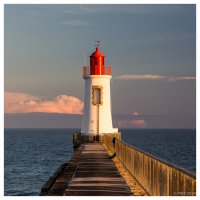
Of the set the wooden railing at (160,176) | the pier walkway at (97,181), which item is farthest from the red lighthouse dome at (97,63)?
the wooden railing at (160,176)

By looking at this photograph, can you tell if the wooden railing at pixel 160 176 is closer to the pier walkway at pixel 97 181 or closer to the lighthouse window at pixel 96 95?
the pier walkway at pixel 97 181

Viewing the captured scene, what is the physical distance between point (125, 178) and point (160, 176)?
599 cm

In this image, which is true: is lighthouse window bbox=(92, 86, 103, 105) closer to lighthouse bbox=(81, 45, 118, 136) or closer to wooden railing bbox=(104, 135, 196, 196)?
lighthouse bbox=(81, 45, 118, 136)

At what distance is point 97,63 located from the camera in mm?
45875

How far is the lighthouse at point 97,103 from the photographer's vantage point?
147 ft

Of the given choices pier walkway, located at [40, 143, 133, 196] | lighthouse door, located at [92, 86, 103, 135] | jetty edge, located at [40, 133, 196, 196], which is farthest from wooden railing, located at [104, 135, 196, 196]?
lighthouse door, located at [92, 86, 103, 135]

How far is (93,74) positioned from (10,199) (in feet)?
105

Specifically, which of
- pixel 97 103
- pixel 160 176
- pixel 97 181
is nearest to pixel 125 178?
pixel 97 181

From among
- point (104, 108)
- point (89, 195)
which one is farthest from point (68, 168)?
point (104, 108)

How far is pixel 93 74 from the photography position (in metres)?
45.2

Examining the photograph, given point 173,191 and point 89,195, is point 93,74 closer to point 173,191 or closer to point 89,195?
point 89,195

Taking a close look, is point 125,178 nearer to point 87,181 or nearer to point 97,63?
point 87,181

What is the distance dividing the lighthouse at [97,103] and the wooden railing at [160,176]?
25738 mm

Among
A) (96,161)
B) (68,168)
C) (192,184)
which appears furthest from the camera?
(96,161)
